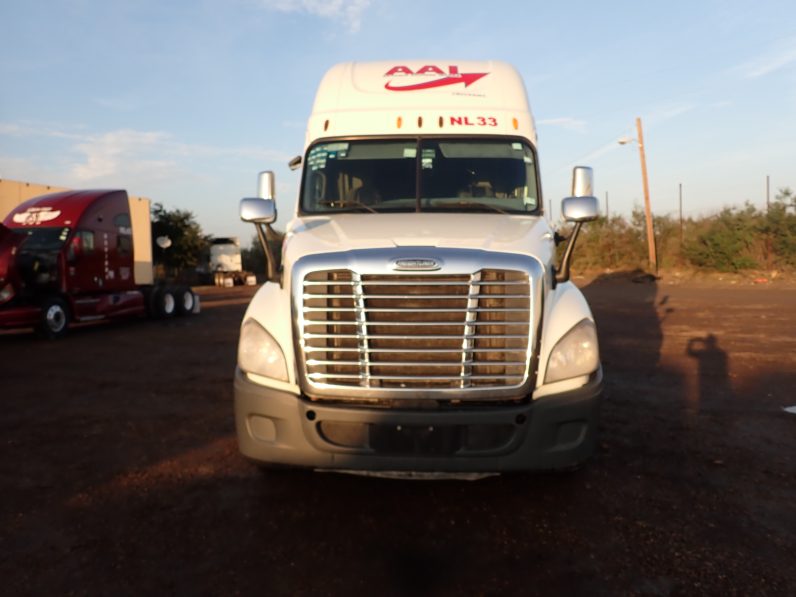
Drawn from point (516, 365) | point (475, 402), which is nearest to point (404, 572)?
point (475, 402)

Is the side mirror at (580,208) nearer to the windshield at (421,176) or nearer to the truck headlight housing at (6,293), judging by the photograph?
the windshield at (421,176)

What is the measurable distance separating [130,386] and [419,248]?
539 centimetres

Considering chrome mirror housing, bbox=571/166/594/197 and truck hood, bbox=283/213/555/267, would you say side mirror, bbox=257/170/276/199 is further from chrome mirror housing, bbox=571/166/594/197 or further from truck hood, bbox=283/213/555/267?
chrome mirror housing, bbox=571/166/594/197

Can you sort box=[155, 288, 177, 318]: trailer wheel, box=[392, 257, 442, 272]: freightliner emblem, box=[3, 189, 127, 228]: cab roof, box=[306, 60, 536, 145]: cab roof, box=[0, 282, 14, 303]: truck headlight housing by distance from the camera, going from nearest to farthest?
box=[392, 257, 442, 272]: freightliner emblem → box=[306, 60, 536, 145]: cab roof → box=[0, 282, 14, 303]: truck headlight housing → box=[3, 189, 127, 228]: cab roof → box=[155, 288, 177, 318]: trailer wheel

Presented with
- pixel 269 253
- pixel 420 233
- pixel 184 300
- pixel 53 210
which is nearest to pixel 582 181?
pixel 420 233

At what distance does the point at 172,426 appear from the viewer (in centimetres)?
571

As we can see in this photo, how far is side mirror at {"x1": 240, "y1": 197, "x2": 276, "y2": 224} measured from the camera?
190 inches

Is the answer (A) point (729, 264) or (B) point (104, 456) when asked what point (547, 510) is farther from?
(A) point (729, 264)

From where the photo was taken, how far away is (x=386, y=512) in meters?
3.80

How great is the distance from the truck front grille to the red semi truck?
9.88 meters

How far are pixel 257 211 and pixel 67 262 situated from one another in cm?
936

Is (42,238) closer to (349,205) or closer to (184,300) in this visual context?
(184,300)

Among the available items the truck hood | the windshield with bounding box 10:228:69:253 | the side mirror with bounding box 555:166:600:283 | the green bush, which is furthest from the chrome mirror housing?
the green bush

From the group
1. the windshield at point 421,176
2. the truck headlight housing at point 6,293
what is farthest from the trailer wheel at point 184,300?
the windshield at point 421,176
